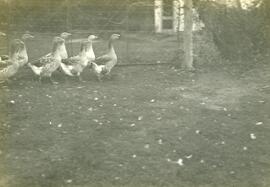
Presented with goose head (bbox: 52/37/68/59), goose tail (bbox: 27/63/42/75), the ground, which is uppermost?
goose head (bbox: 52/37/68/59)

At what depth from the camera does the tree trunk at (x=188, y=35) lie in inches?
450

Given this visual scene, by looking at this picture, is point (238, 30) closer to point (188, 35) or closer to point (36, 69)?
point (188, 35)

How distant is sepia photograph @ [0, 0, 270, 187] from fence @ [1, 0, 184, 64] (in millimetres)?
216

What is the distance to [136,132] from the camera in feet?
24.1

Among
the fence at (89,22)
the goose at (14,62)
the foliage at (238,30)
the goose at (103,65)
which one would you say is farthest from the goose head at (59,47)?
the foliage at (238,30)

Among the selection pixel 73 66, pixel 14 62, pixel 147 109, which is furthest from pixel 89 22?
pixel 147 109

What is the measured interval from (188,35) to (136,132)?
487 cm

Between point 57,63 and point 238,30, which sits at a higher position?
point 238,30

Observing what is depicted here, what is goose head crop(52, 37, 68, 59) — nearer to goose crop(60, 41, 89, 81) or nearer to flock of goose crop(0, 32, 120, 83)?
flock of goose crop(0, 32, 120, 83)

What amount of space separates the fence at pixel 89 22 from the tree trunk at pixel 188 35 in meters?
3.03

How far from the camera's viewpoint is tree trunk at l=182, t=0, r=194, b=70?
37.5ft

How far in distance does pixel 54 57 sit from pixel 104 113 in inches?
112

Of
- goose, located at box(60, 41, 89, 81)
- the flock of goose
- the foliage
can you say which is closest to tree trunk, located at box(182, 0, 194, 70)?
the foliage

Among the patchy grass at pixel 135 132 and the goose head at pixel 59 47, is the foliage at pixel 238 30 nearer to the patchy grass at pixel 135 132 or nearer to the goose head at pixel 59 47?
the patchy grass at pixel 135 132
